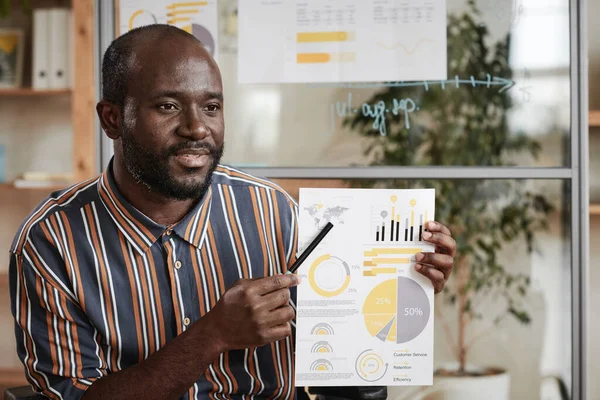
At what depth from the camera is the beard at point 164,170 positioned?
1.32m

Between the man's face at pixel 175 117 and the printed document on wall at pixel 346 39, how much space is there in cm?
69

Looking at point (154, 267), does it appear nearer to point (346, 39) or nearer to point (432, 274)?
point (432, 274)

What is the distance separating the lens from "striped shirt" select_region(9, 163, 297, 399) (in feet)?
4.34

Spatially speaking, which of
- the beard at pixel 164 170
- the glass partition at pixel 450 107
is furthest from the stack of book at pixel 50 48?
the beard at pixel 164 170

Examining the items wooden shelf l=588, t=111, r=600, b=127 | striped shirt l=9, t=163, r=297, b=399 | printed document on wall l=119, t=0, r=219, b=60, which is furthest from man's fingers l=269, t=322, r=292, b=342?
wooden shelf l=588, t=111, r=600, b=127

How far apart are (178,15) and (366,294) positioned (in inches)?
46.4

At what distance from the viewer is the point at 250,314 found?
1.20 m

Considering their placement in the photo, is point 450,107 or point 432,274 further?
point 450,107

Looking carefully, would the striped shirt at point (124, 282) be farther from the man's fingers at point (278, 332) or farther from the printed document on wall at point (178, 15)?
the printed document on wall at point (178, 15)

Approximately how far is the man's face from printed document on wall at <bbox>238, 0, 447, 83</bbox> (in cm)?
69

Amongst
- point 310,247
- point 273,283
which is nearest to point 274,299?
point 273,283

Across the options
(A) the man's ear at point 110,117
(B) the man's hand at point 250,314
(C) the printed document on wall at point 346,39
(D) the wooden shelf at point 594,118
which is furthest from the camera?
(D) the wooden shelf at point 594,118

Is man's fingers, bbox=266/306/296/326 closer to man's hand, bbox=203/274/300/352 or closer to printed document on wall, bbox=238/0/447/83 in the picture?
man's hand, bbox=203/274/300/352

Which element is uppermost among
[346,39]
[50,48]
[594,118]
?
[50,48]
